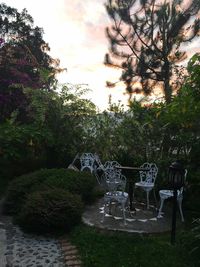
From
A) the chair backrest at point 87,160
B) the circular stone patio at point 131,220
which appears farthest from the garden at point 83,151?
the chair backrest at point 87,160

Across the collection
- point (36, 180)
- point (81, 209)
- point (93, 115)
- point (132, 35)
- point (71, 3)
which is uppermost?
point (132, 35)

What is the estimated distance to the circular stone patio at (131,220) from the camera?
5.70 m

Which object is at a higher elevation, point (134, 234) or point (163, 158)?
point (163, 158)

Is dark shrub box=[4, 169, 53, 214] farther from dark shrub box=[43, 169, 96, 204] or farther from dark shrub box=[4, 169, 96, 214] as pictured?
dark shrub box=[43, 169, 96, 204]

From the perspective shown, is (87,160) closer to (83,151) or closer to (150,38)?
(83,151)

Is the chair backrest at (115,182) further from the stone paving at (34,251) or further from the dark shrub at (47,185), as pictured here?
the stone paving at (34,251)

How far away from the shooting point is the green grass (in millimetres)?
4328

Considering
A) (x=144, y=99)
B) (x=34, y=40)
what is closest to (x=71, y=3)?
(x=144, y=99)

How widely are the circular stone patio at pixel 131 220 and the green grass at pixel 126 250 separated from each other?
27cm

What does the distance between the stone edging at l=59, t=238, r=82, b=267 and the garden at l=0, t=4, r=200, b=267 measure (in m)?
0.07

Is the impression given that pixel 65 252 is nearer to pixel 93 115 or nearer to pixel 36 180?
pixel 36 180

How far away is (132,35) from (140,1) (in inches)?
50.1

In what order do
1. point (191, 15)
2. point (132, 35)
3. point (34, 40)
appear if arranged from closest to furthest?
point (191, 15), point (132, 35), point (34, 40)

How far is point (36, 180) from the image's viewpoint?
6906 millimetres
